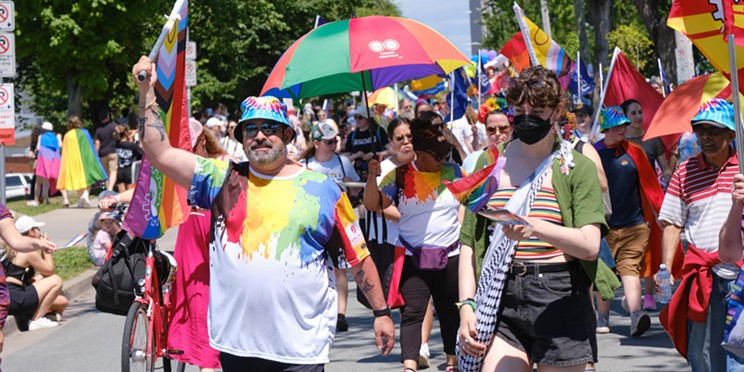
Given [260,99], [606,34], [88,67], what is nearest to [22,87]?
[88,67]

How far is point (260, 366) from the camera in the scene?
5.16 meters

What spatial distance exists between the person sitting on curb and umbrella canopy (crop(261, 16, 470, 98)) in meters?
3.50

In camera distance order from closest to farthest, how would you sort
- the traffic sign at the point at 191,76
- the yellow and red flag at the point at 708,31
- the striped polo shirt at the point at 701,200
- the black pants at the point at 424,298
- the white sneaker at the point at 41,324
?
1. the striped polo shirt at the point at 701,200
2. the yellow and red flag at the point at 708,31
3. the black pants at the point at 424,298
4. the white sneaker at the point at 41,324
5. the traffic sign at the point at 191,76

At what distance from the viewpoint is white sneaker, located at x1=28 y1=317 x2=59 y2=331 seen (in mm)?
11727

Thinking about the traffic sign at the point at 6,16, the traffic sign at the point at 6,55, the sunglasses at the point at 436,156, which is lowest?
the sunglasses at the point at 436,156

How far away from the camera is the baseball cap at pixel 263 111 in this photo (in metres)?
5.16

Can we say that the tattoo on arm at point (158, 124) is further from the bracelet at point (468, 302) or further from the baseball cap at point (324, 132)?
the baseball cap at point (324, 132)

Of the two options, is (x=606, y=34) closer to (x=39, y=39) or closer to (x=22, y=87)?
(x=39, y=39)

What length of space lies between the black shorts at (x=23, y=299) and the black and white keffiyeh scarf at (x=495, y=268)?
7.20 m

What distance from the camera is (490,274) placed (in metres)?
4.88

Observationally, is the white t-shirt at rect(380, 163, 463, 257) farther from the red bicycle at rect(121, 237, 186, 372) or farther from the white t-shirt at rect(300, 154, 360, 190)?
the white t-shirt at rect(300, 154, 360, 190)

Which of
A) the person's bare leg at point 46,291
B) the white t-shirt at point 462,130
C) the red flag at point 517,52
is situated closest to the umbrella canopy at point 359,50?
the person's bare leg at point 46,291

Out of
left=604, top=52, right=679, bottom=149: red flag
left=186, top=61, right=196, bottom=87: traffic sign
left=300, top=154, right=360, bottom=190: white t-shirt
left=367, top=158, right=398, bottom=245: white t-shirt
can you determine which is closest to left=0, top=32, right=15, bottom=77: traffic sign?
left=300, top=154, right=360, bottom=190: white t-shirt

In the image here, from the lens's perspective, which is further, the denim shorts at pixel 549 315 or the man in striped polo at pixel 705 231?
the man in striped polo at pixel 705 231
